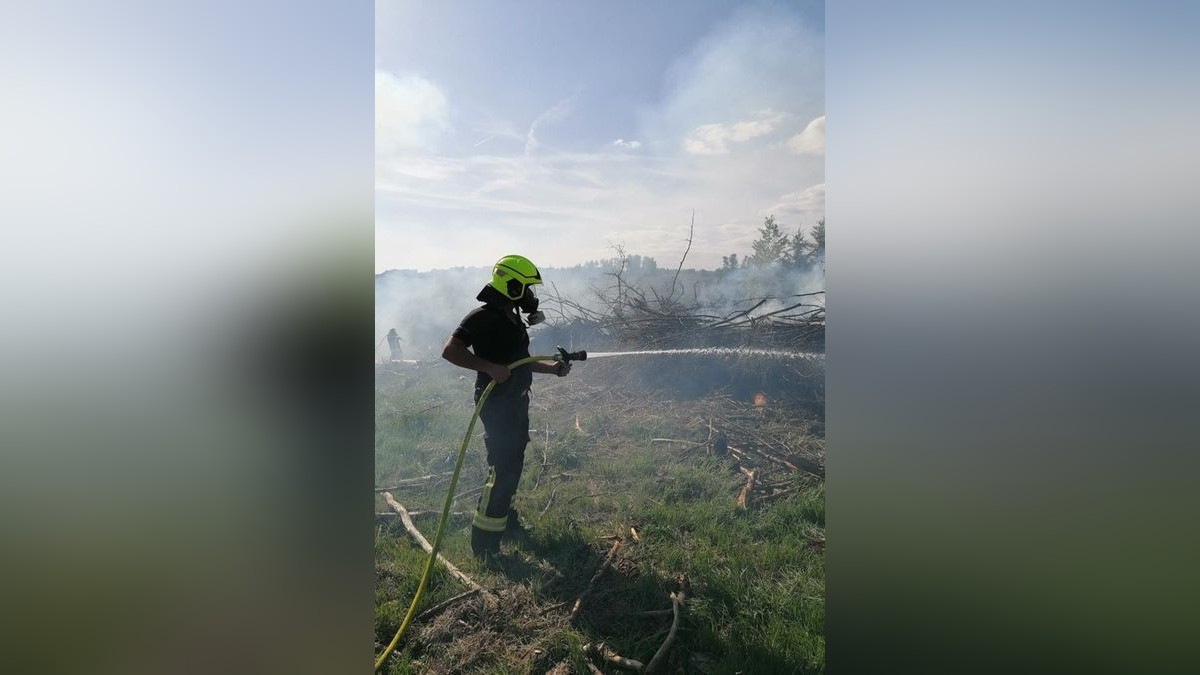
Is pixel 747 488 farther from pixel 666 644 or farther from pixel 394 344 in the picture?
pixel 394 344

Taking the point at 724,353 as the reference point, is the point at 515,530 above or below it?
below

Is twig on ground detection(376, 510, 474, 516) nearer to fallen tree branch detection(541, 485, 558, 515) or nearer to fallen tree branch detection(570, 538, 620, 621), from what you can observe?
fallen tree branch detection(541, 485, 558, 515)

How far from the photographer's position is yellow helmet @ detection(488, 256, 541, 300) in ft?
13.4

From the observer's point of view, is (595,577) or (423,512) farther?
(423,512)

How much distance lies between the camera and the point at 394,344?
5.59 metres

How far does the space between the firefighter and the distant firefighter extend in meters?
1.67

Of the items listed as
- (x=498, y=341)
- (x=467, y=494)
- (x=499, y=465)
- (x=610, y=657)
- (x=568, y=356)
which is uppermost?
(x=498, y=341)

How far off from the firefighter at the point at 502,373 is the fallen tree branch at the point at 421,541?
0.19 meters

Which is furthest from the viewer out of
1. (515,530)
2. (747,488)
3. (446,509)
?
(747,488)

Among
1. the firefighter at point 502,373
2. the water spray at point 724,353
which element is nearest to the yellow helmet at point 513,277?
the firefighter at point 502,373

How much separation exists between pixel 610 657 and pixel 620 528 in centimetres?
111

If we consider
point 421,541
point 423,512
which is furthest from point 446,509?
point 423,512
